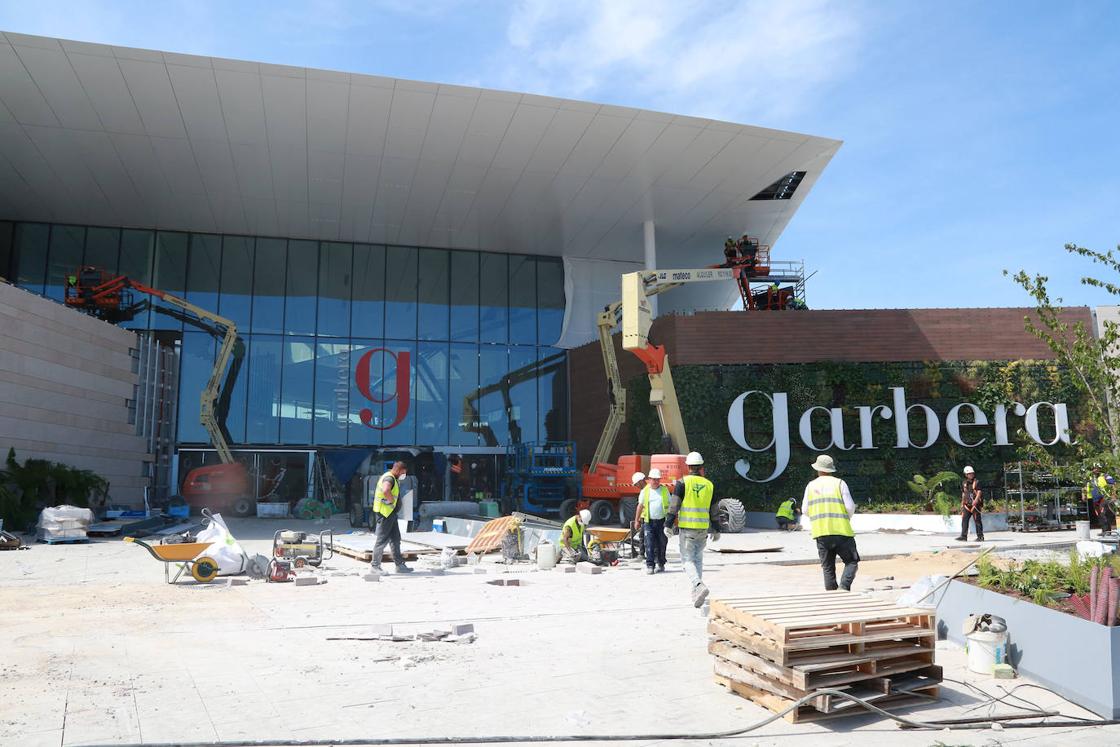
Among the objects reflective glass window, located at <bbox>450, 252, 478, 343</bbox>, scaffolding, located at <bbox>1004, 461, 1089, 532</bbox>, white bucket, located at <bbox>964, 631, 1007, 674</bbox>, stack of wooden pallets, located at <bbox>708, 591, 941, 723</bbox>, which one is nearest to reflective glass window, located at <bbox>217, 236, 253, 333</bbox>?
reflective glass window, located at <bbox>450, 252, 478, 343</bbox>

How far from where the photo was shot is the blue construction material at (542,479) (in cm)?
2638

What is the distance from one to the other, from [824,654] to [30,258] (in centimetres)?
3613

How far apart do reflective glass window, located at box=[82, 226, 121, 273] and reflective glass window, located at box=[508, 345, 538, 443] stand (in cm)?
1645

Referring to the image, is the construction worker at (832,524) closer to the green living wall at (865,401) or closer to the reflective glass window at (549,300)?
the green living wall at (865,401)

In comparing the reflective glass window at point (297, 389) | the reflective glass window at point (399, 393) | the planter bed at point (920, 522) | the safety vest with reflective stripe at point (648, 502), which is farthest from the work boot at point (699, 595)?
the reflective glass window at point (297, 389)

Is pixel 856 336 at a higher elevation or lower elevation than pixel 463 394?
higher

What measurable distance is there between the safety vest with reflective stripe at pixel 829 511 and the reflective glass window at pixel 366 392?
26705mm

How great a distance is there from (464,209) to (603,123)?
27.3ft

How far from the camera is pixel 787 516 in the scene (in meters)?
25.0

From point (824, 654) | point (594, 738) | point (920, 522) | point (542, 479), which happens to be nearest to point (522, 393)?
point (542, 479)

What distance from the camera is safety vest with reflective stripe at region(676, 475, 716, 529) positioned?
1023 cm

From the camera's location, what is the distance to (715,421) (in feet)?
93.4

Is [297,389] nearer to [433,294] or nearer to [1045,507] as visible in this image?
[433,294]

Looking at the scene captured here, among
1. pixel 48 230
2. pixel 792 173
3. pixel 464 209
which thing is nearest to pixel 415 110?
pixel 464 209
